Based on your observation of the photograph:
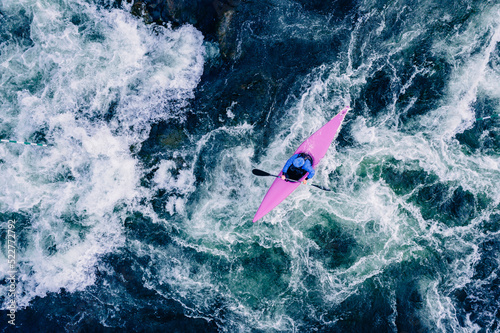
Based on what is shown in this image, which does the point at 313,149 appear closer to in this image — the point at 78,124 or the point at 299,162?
the point at 299,162

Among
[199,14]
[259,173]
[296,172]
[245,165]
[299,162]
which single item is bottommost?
[245,165]

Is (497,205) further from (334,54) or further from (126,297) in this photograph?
(126,297)

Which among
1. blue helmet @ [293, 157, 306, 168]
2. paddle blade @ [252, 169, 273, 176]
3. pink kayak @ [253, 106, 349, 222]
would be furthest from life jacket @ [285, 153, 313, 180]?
paddle blade @ [252, 169, 273, 176]

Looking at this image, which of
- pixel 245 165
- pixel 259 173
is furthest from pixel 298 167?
pixel 245 165

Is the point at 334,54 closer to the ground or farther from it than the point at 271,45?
farther from it

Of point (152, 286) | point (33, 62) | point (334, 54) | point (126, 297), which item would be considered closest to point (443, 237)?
point (334, 54)

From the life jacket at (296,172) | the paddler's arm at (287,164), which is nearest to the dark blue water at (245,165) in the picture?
the paddler's arm at (287,164)
